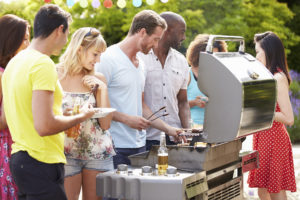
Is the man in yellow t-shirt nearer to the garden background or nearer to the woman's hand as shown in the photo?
the woman's hand

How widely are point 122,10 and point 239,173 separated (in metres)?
15.3

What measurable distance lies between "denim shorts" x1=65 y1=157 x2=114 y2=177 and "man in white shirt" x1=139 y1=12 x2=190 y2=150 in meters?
0.94

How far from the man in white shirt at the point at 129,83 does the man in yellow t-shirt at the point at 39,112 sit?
1.01 metres

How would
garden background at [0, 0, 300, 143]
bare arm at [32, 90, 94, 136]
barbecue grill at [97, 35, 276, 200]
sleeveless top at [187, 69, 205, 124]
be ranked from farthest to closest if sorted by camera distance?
garden background at [0, 0, 300, 143] → sleeveless top at [187, 69, 205, 124] → barbecue grill at [97, 35, 276, 200] → bare arm at [32, 90, 94, 136]

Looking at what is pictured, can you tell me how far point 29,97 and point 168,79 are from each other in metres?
1.91

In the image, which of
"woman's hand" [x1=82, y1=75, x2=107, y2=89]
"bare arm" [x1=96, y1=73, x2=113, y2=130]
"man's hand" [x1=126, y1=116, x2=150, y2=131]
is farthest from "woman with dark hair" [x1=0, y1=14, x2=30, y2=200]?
"man's hand" [x1=126, y1=116, x2=150, y2=131]

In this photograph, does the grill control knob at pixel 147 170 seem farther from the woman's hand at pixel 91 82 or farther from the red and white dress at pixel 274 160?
the red and white dress at pixel 274 160

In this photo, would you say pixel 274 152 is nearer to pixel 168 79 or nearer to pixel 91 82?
pixel 168 79

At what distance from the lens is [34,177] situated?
256 cm

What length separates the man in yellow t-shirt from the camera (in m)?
2.47

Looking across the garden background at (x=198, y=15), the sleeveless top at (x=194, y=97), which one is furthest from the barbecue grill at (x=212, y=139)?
the garden background at (x=198, y=15)

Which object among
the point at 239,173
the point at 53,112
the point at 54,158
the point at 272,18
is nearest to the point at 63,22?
the point at 53,112

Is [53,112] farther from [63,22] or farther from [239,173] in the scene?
[239,173]

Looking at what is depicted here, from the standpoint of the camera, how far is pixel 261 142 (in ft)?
14.5
